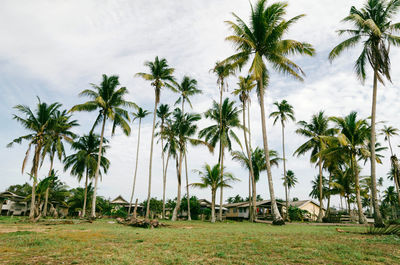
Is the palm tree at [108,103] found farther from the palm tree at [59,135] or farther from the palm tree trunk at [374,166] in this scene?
the palm tree trunk at [374,166]

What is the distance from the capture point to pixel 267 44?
18.0 meters

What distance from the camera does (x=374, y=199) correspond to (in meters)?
16.0

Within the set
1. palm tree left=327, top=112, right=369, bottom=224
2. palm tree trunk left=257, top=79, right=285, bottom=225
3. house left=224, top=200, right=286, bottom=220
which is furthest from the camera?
house left=224, top=200, right=286, bottom=220

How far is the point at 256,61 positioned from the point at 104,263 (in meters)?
14.9

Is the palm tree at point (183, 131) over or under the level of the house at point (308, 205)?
over

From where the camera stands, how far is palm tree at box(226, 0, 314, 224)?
55.4 feet

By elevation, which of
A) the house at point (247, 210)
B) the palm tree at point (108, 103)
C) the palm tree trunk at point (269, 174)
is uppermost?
the palm tree at point (108, 103)

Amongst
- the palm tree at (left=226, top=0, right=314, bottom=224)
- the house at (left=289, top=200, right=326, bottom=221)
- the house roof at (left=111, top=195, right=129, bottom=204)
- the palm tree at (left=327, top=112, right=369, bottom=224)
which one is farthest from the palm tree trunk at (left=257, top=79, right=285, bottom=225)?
the house roof at (left=111, top=195, right=129, bottom=204)

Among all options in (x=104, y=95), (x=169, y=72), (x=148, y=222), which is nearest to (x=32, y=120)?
(x=104, y=95)

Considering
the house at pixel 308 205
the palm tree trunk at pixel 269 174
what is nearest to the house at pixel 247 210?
the house at pixel 308 205

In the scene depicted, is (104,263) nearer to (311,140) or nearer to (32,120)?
(32,120)

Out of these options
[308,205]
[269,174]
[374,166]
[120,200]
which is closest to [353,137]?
[374,166]

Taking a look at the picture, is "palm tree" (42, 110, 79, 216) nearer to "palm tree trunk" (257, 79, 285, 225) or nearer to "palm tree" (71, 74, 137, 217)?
"palm tree" (71, 74, 137, 217)

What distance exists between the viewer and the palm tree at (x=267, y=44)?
16875 mm
